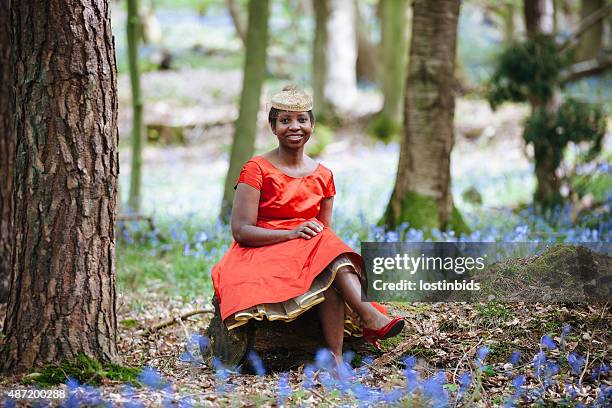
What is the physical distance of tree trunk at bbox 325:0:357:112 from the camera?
17312mm

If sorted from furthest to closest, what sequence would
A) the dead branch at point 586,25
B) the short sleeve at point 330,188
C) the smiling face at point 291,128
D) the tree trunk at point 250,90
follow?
the dead branch at point 586,25
the tree trunk at point 250,90
the short sleeve at point 330,188
the smiling face at point 291,128

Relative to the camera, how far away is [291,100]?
420 centimetres

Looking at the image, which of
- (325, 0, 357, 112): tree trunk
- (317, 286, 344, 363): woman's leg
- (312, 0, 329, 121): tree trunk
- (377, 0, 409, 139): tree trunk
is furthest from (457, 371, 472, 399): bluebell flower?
(325, 0, 357, 112): tree trunk

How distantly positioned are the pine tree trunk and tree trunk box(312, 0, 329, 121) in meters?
1.90

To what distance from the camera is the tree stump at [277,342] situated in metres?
4.26

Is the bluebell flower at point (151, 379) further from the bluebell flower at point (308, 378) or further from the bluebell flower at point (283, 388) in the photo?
the bluebell flower at point (308, 378)

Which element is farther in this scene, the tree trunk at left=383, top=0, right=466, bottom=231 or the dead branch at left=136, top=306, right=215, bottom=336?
the tree trunk at left=383, top=0, right=466, bottom=231

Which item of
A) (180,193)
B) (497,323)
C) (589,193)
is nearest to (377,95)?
(180,193)

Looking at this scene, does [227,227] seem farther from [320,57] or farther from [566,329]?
[320,57]

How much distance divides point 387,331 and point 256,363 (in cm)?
73

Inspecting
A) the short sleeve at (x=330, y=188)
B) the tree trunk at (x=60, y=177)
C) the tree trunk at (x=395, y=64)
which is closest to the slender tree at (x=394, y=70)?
the tree trunk at (x=395, y=64)

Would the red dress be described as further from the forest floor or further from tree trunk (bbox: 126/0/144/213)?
tree trunk (bbox: 126/0/144/213)

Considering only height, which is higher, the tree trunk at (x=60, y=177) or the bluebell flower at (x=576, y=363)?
the tree trunk at (x=60, y=177)

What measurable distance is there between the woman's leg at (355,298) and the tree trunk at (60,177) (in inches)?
47.6
